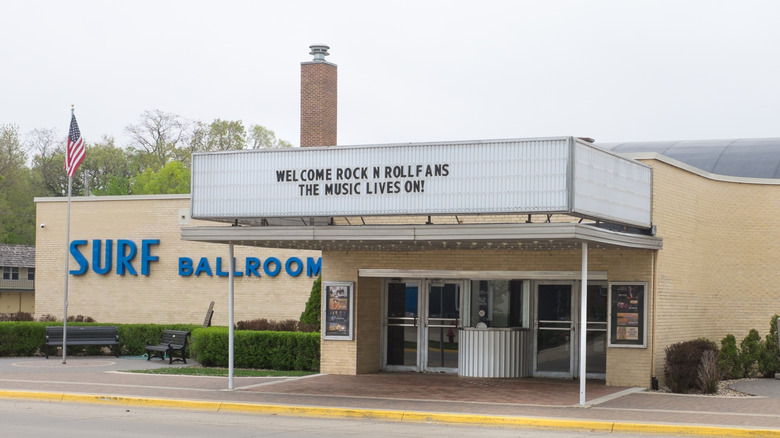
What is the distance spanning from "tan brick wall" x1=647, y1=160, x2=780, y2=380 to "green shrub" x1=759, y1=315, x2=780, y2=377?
81 cm

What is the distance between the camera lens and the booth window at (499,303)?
22766 millimetres

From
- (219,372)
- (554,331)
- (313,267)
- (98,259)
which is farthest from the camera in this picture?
(98,259)

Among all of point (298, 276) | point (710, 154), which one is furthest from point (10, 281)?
point (710, 154)

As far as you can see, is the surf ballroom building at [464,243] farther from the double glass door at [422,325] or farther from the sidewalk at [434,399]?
the sidewalk at [434,399]

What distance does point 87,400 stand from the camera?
61.9 ft

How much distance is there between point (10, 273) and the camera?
241ft

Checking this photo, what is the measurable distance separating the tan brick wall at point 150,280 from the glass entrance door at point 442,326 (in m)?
8.09

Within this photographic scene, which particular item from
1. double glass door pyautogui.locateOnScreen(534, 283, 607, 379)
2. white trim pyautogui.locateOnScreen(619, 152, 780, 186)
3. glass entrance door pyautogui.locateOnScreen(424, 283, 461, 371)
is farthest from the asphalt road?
glass entrance door pyautogui.locateOnScreen(424, 283, 461, 371)

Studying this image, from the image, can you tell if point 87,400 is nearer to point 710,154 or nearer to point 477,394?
point 477,394

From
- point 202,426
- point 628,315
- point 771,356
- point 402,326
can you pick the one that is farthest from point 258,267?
point 202,426

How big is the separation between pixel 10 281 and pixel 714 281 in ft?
199

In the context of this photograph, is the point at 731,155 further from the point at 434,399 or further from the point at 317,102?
the point at 434,399

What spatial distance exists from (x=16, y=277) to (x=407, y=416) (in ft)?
209

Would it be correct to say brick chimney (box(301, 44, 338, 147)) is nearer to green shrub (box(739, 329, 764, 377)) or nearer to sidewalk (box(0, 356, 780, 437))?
sidewalk (box(0, 356, 780, 437))
